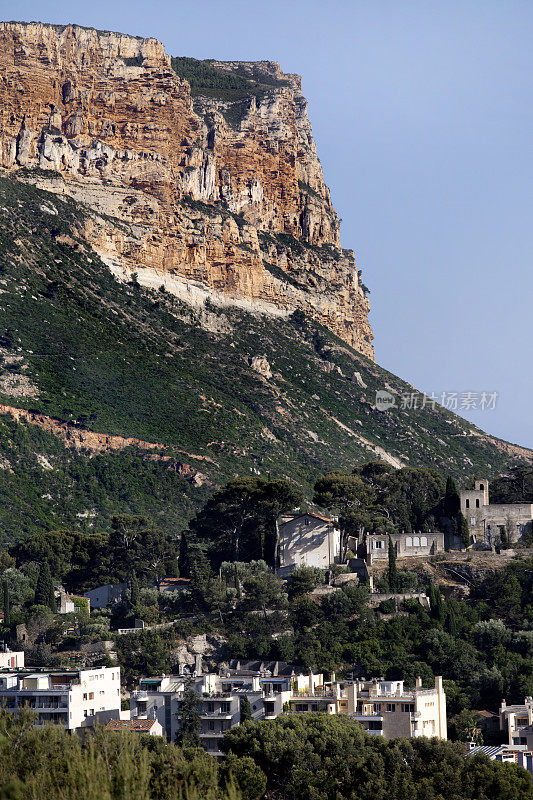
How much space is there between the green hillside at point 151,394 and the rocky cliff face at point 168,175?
402 centimetres

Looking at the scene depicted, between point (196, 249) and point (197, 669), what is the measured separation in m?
89.3

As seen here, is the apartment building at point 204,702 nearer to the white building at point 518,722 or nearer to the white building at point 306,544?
the white building at point 518,722

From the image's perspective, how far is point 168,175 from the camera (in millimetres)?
160125

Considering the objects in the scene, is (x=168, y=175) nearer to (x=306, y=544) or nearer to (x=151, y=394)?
(x=151, y=394)

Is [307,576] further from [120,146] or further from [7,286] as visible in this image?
[120,146]

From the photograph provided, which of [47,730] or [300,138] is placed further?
[300,138]

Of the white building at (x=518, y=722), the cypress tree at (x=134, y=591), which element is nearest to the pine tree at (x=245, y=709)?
the white building at (x=518, y=722)

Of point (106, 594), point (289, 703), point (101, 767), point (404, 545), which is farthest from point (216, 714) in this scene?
point (404, 545)

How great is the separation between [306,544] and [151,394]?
49.9m

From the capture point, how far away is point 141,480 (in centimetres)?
11781

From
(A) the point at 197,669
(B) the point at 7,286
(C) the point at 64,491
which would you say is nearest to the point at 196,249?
(B) the point at 7,286

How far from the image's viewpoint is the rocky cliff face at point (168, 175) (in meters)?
152

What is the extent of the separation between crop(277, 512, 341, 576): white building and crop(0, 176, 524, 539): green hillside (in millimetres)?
26213

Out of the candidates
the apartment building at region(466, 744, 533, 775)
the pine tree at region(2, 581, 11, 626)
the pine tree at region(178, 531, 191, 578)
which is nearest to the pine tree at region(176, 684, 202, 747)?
the apartment building at region(466, 744, 533, 775)
